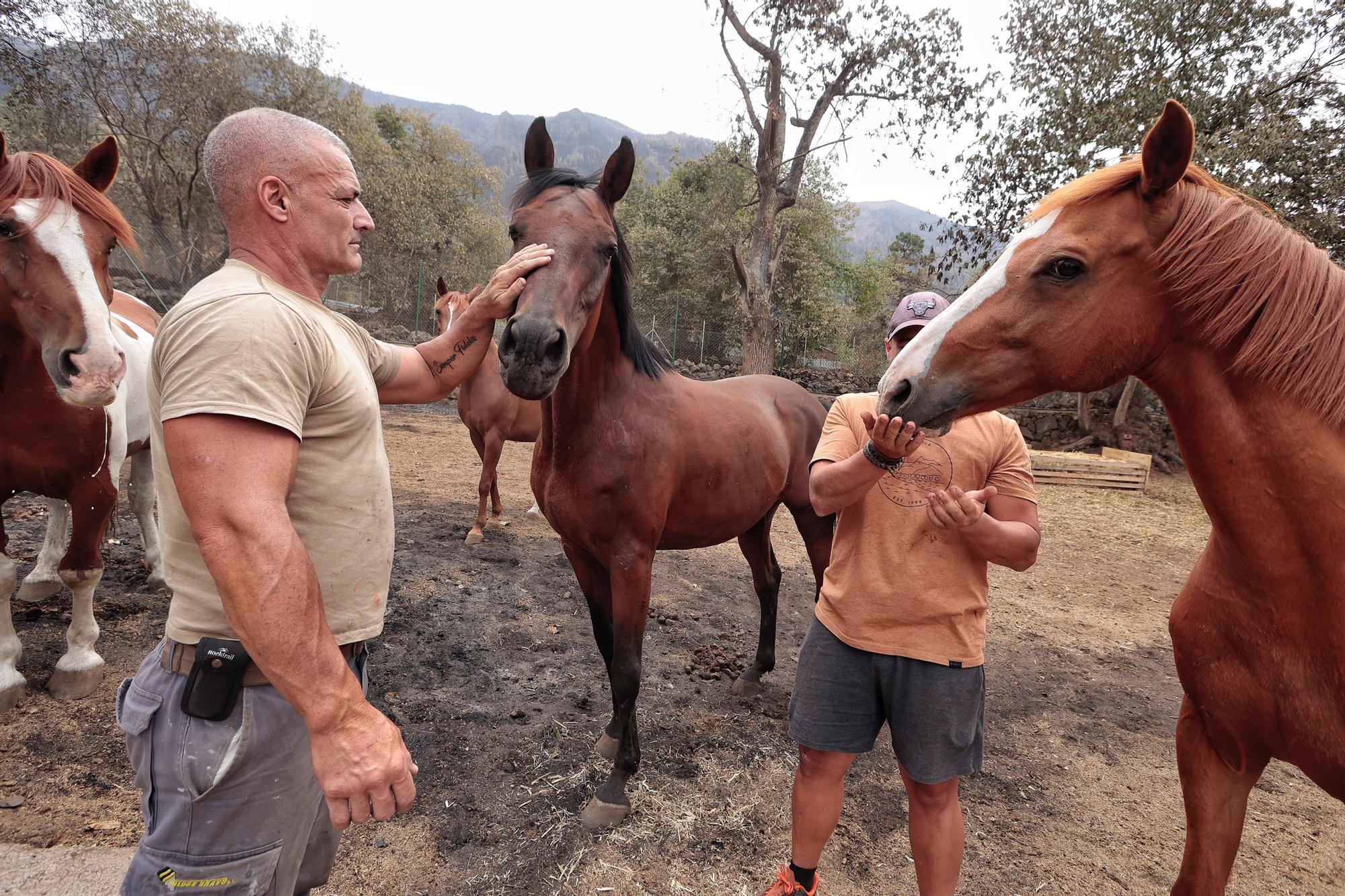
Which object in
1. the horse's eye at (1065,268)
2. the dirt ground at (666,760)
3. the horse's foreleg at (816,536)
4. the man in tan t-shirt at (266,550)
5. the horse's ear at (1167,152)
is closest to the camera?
the man in tan t-shirt at (266,550)

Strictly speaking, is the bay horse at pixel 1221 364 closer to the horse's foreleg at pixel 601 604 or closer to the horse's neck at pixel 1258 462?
the horse's neck at pixel 1258 462

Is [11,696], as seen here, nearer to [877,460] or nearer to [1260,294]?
[877,460]

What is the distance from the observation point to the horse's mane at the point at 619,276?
263 centimetres

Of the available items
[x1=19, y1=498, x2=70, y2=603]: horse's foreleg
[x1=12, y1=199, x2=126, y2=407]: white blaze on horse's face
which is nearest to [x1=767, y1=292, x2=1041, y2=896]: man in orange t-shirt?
[x1=12, y1=199, x2=126, y2=407]: white blaze on horse's face

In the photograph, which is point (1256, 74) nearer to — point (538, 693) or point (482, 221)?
point (538, 693)

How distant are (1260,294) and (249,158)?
7.52 ft

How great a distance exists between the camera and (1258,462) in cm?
153

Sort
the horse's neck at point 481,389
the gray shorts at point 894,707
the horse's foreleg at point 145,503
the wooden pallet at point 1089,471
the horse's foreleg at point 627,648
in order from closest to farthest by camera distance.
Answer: the gray shorts at point 894,707 → the horse's foreleg at point 627,648 → the horse's foreleg at point 145,503 → the horse's neck at point 481,389 → the wooden pallet at point 1089,471

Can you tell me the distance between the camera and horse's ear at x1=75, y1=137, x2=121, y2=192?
2959 millimetres

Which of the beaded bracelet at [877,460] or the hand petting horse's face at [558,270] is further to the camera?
the hand petting horse's face at [558,270]

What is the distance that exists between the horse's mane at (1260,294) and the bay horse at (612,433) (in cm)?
158

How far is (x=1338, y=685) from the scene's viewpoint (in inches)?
60.1


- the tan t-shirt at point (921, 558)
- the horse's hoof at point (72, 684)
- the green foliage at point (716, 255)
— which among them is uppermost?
the green foliage at point (716, 255)

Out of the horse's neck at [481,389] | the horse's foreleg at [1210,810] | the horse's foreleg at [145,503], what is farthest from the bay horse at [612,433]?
the horse's neck at [481,389]
